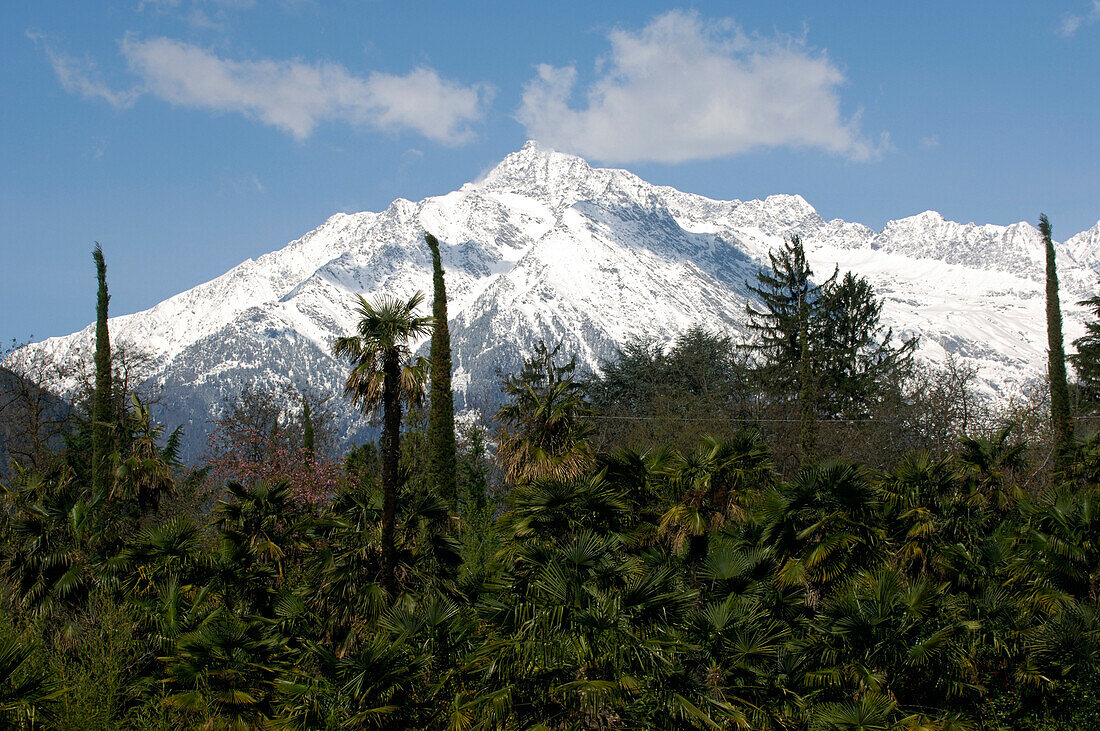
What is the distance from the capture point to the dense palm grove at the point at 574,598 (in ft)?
44.6

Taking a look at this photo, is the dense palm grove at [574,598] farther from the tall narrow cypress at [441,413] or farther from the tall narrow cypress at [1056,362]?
the tall narrow cypress at [1056,362]

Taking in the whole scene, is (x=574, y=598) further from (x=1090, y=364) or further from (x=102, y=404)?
(x=1090, y=364)

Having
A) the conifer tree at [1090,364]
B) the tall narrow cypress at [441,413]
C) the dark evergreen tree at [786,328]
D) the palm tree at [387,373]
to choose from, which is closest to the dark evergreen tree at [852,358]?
the dark evergreen tree at [786,328]

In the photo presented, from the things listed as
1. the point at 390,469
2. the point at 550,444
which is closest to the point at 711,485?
the point at 550,444

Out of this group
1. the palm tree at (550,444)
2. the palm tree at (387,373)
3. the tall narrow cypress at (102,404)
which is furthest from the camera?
the tall narrow cypress at (102,404)

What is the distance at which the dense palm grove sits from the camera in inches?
535

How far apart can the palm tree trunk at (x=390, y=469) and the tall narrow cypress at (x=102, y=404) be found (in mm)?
15515

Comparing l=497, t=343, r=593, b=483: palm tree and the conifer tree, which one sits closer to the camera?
l=497, t=343, r=593, b=483: palm tree

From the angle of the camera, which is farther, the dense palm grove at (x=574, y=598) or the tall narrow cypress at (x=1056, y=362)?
the tall narrow cypress at (x=1056, y=362)

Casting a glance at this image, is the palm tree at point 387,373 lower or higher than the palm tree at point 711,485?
higher

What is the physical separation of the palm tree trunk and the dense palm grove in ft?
Result: 0.16

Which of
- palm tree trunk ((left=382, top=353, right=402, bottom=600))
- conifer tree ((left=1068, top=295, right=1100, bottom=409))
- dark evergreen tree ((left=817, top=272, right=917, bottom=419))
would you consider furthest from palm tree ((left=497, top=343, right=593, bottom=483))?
conifer tree ((left=1068, top=295, right=1100, bottom=409))

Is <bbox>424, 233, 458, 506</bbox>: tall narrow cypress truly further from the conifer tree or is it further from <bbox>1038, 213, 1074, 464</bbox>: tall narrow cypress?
the conifer tree

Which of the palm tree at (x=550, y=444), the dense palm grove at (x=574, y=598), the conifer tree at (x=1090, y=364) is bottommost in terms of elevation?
the dense palm grove at (x=574, y=598)
